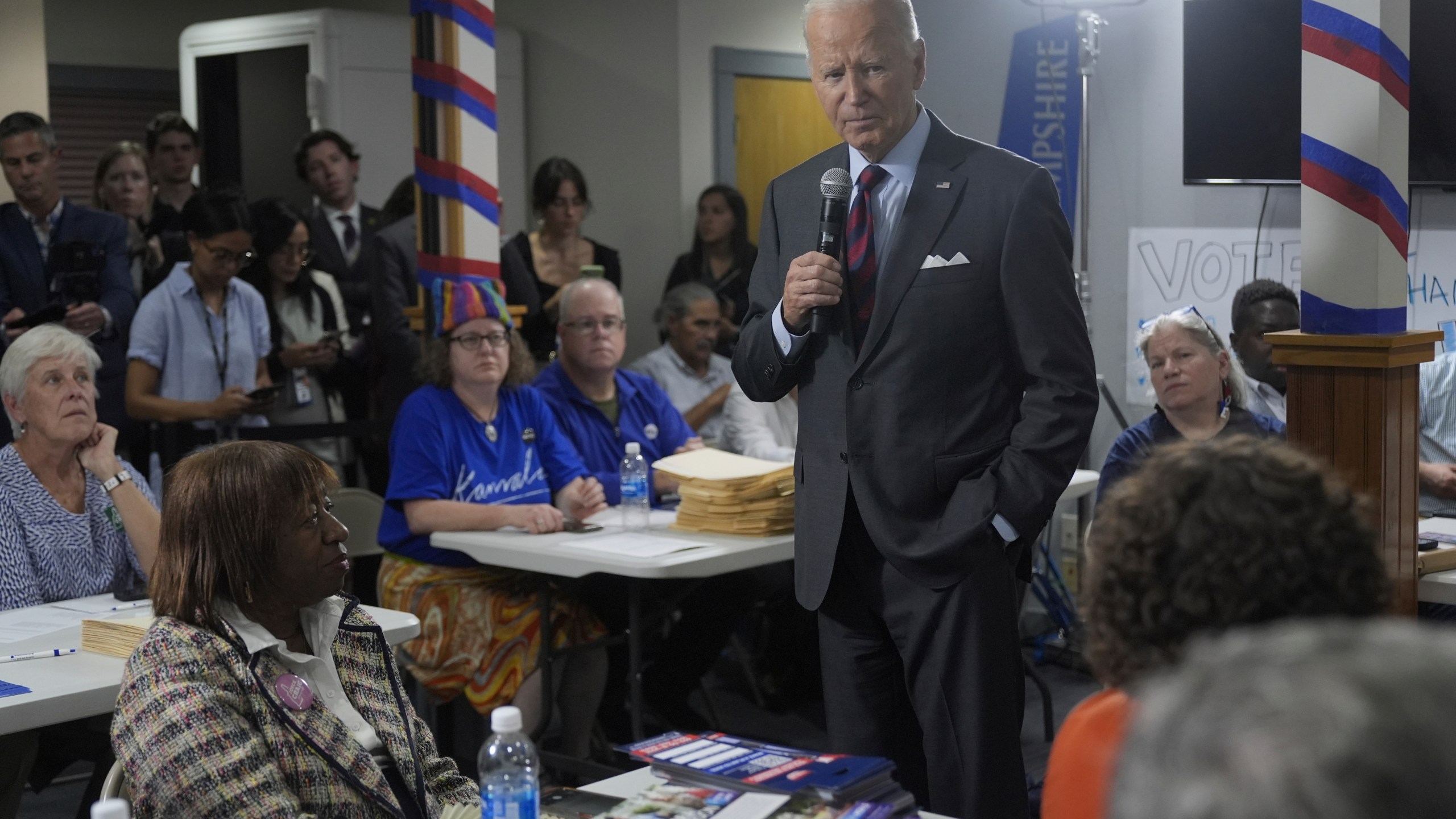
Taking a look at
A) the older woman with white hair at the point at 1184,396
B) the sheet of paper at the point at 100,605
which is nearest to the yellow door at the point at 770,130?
the older woman with white hair at the point at 1184,396

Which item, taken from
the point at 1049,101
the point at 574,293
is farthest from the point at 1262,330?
the point at 574,293

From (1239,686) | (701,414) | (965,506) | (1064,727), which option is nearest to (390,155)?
(701,414)

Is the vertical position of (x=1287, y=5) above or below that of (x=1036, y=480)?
above

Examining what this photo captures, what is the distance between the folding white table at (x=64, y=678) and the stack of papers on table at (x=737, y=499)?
3.57 feet

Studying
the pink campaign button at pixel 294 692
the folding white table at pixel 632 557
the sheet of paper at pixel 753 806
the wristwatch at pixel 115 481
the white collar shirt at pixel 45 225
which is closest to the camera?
the sheet of paper at pixel 753 806

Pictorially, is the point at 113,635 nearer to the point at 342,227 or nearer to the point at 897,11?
the point at 897,11

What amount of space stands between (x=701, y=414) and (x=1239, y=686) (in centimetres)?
479

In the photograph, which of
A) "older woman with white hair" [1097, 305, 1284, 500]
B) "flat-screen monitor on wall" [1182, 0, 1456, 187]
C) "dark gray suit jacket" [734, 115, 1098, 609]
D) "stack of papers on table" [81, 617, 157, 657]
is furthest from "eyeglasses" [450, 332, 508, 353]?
"flat-screen monitor on wall" [1182, 0, 1456, 187]

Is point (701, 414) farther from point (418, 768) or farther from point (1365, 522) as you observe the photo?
point (1365, 522)

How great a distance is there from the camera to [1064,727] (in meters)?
1.33

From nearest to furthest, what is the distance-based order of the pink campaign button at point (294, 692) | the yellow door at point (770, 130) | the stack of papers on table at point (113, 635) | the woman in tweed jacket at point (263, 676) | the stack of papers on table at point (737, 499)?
the woman in tweed jacket at point (263, 676)
the pink campaign button at point (294, 692)
the stack of papers on table at point (113, 635)
the stack of papers on table at point (737, 499)
the yellow door at point (770, 130)

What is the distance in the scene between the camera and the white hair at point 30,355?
10.8 ft

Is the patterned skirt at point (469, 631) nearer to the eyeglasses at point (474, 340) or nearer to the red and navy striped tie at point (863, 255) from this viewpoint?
the eyeglasses at point (474, 340)

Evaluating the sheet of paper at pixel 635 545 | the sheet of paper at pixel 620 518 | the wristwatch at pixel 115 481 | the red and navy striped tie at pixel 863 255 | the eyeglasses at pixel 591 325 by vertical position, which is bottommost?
the sheet of paper at pixel 635 545
